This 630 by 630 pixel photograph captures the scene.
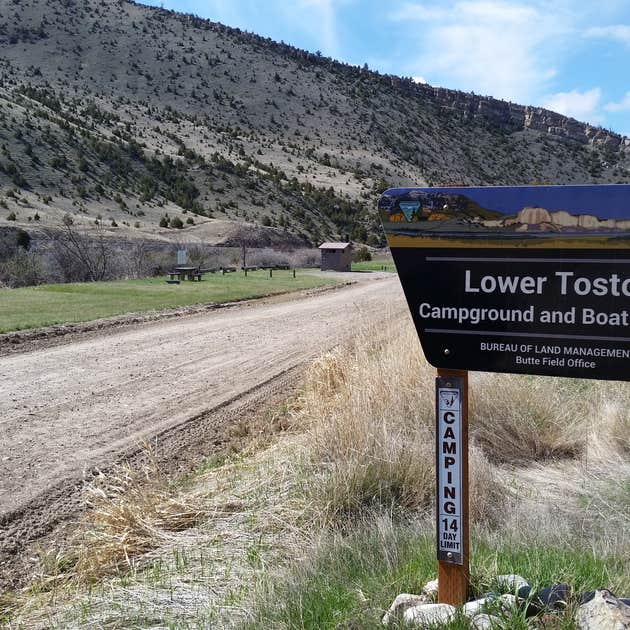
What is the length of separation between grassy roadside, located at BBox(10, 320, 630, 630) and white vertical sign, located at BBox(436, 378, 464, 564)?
0.33 m

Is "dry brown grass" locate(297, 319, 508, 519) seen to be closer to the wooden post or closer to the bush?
the wooden post

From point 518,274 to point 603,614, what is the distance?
1.37 m

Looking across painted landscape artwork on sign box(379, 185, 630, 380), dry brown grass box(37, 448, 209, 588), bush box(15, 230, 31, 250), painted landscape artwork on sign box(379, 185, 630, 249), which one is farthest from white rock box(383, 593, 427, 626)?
bush box(15, 230, 31, 250)

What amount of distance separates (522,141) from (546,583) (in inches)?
4124

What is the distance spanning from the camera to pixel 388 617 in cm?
310

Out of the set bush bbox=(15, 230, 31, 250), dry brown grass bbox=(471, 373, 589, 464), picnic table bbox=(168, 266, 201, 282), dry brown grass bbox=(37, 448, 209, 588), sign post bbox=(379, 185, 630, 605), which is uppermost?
bush bbox=(15, 230, 31, 250)

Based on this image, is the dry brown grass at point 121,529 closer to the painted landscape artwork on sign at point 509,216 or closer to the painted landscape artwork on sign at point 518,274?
the painted landscape artwork on sign at point 518,274

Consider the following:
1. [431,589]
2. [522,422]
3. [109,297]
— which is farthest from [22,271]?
[431,589]

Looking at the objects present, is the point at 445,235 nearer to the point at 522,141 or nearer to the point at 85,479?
the point at 85,479

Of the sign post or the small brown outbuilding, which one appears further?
the small brown outbuilding

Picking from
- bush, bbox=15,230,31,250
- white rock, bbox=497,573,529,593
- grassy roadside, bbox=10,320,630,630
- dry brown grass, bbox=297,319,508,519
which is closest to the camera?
white rock, bbox=497,573,529,593

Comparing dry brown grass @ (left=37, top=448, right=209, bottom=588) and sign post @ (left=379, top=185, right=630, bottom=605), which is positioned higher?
sign post @ (left=379, top=185, right=630, bottom=605)

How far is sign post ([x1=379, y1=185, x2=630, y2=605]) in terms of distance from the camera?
2.95 meters

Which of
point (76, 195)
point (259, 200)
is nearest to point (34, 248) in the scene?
point (76, 195)
